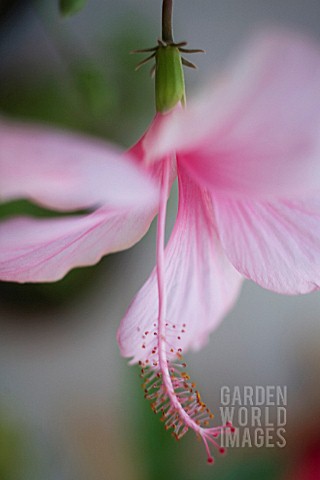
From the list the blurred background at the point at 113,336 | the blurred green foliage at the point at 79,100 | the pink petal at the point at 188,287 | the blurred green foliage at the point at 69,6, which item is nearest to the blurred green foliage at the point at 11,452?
the blurred background at the point at 113,336

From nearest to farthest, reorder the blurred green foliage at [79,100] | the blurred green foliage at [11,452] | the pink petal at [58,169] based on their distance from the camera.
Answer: the pink petal at [58,169] < the blurred green foliage at [79,100] < the blurred green foliage at [11,452]

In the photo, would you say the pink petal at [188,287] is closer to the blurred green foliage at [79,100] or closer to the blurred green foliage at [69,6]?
the blurred green foliage at [69,6]

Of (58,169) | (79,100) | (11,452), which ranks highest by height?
(79,100)

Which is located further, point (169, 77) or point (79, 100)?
point (79, 100)

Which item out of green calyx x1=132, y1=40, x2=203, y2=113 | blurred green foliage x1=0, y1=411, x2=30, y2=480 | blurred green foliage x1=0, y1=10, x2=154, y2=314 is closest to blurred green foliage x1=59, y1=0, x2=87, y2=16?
green calyx x1=132, y1=40, x2=203, y2=113

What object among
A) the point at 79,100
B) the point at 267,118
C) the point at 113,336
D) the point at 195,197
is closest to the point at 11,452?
the point at 113,336

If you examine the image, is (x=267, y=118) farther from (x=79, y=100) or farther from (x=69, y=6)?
(x=79, y=100)

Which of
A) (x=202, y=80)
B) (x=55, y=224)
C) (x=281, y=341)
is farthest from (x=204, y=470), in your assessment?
(x=55, y=224)
